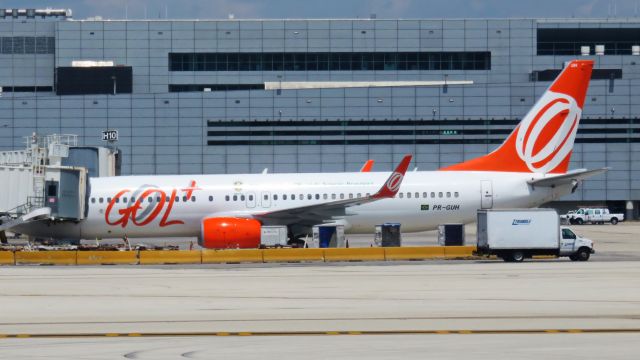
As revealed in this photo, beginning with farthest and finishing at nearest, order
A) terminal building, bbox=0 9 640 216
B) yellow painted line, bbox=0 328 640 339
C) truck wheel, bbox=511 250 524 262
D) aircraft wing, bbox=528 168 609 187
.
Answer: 1. terminal building, bbox=0 9 640 216
2. aircraft wing, bbox=528 168 609 187
3. truck wheel, bbox=511 250 524 262
4. yellow painted line, bbox=0 328 640 339

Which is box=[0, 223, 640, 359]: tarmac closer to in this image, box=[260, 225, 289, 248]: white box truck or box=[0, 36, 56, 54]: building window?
box=[260, 225, 289, 248]: white box truck

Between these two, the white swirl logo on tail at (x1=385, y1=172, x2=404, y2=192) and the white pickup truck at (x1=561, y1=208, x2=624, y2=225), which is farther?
the white pickup truck at (x1=561, y1=208, x2=624, y2=225)

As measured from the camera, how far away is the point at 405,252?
45406mm

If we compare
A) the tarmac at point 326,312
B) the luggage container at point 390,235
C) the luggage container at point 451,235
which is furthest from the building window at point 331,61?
the tarmac at point 326,312

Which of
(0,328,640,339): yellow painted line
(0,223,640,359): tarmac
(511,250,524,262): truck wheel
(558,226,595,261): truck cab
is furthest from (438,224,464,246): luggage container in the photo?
(0,328,640,339): yellow painted line

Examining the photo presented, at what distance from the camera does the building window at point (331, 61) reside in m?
120

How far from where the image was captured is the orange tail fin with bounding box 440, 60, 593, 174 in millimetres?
53656

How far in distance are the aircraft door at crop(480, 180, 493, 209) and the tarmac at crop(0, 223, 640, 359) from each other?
493 inches

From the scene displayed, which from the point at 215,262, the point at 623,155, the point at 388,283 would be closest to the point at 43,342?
the point at 388,283

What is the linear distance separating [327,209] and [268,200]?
3293 mm

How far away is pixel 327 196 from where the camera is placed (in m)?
52.3

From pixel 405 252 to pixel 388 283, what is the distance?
1263cm

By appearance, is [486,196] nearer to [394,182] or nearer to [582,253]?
[394,182]

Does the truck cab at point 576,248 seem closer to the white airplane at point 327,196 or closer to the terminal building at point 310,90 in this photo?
the white airplane at point 327,196
